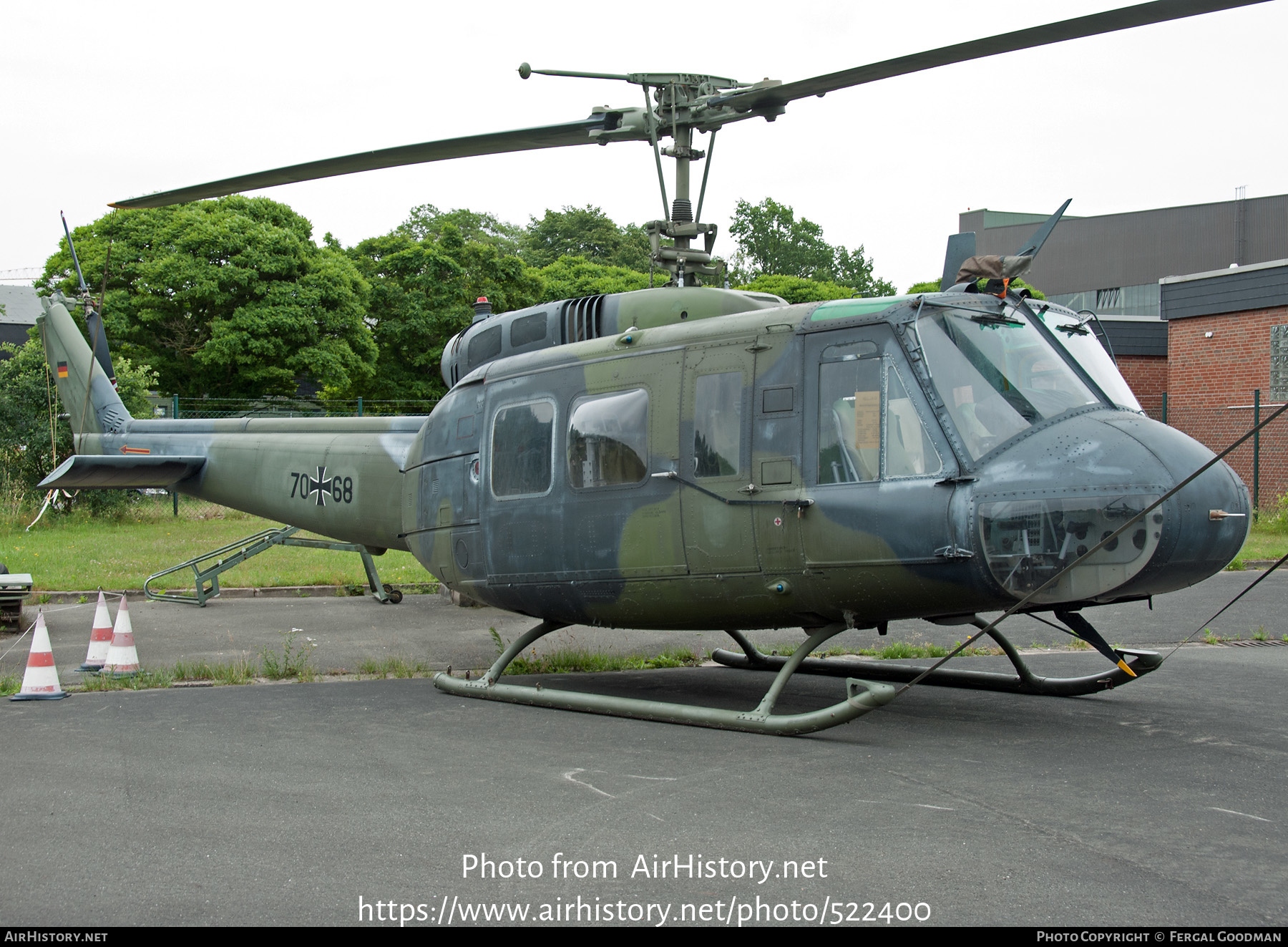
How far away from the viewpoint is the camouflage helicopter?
18.7 feet

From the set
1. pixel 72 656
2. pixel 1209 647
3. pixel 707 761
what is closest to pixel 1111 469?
pixel 707 761

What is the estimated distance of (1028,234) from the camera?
51.7 m

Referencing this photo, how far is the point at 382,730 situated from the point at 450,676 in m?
1.50

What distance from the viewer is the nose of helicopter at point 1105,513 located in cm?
554

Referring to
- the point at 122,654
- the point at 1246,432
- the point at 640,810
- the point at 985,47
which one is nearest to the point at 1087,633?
the point at 640,810

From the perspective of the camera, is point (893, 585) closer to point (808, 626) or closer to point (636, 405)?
point (808, 626)

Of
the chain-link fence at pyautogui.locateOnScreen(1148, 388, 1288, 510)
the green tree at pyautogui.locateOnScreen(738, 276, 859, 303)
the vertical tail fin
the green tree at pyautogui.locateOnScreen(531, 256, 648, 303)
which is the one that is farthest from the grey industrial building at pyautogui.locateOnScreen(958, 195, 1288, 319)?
the vertical tail fin

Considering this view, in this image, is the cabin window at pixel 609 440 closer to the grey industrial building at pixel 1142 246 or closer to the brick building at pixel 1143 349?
the brick building at pixel 1143 349

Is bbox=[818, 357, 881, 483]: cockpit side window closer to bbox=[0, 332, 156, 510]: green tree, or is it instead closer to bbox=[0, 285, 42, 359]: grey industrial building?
bbox=[0, 332, 156, 510]: green tree

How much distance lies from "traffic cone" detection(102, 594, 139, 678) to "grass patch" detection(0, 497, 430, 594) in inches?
217

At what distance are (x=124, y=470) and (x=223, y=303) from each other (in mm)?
30174

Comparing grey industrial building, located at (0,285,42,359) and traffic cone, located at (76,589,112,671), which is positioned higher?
grey industrial building, located at (0,285,42,359)

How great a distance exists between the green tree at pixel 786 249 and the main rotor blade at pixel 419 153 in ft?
233

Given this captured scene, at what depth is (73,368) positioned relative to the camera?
13.5 meters
